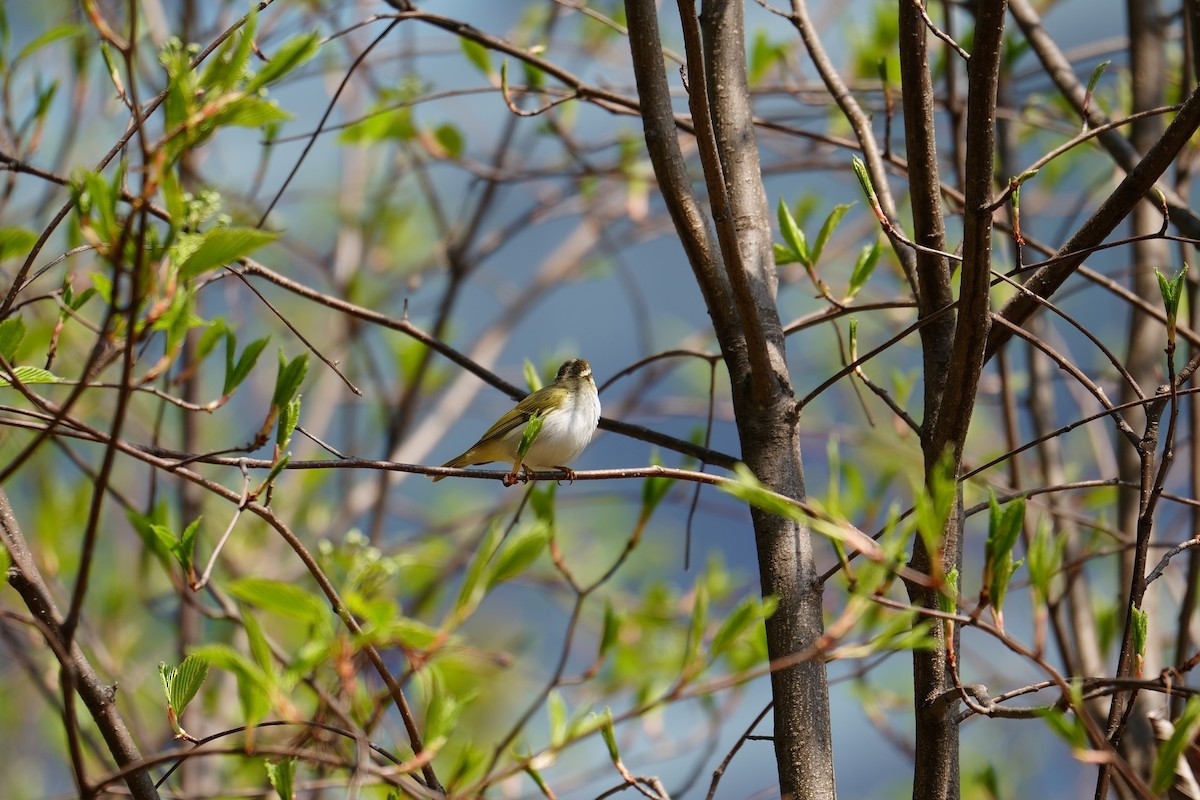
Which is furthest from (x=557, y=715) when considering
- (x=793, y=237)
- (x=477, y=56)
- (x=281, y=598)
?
(x=477, y=56)

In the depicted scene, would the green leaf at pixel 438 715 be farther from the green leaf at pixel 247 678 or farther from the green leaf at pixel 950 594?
the green leaf at pixel 950 594

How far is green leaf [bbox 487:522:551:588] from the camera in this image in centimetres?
87

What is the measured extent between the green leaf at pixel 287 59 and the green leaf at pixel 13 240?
41cm

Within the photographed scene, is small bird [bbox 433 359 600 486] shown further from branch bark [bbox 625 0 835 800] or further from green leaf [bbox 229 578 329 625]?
green leaf [bbox 229 578 329 625]

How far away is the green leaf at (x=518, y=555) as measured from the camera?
868 mm

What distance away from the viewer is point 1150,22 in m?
2.28

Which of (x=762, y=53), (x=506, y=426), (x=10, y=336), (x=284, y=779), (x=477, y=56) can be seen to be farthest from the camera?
(x=506, y=426)

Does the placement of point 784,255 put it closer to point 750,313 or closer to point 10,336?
point 750,313

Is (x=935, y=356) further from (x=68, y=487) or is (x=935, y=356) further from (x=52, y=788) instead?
(x=52, y=788)

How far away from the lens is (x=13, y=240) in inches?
46.4

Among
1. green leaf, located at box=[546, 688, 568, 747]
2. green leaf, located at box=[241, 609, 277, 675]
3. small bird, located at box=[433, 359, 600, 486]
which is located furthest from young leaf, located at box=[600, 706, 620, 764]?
small bird, located at box=[433, 359, 600, 486]

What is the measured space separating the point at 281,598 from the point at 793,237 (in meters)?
1.03

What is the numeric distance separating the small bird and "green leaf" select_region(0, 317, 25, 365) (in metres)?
1.55

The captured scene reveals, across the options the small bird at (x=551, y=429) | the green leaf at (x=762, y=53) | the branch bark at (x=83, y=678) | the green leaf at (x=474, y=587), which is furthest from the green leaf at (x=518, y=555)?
the green leaf at (x=762, y=53)
